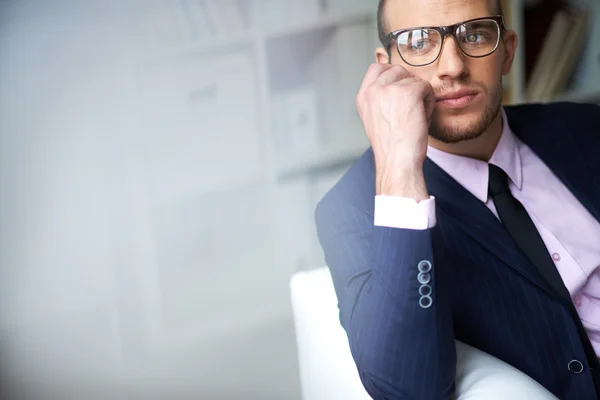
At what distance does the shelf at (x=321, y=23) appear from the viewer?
1.98 metres

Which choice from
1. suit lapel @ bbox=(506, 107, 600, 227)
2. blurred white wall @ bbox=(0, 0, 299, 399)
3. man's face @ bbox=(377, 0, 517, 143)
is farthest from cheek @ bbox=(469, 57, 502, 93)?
blurred white wall @ bbox=(0, 0, 299, 399)

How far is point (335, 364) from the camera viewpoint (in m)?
1.34

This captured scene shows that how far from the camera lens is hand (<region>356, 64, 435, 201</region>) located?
1.15 meters

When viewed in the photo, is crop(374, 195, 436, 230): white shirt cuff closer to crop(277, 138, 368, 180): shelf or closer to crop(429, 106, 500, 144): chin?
crop(429, 106, 500, 144): chin

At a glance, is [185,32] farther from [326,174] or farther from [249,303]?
[249,303]

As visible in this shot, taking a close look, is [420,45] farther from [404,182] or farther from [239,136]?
[239,136]

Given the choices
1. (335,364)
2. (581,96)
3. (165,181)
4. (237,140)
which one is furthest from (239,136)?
(581,96)

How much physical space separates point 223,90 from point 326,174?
0.47 metres

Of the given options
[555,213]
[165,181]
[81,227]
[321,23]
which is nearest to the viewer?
[555,213]

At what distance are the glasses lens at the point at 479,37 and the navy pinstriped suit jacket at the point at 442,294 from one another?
0.84 feet

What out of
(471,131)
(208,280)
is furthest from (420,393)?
(208,280)

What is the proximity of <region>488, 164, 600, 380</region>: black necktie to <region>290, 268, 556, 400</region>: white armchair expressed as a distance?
0.73 feet

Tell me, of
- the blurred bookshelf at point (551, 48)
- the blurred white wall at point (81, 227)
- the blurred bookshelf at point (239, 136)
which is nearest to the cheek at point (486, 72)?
the blurred bookshelf at point (239, 136)

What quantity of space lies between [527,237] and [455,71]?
384 mm
